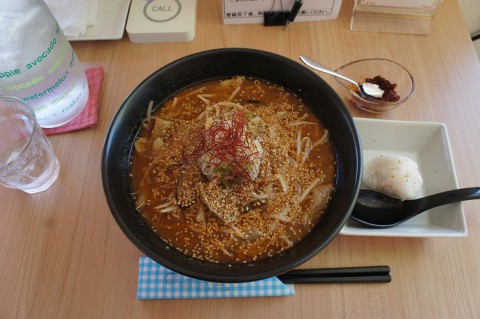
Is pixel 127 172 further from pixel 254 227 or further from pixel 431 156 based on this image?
pixel 431 156

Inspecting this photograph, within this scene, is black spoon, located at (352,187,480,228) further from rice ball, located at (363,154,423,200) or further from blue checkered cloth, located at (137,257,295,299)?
blue checkered cloth, located at (137,257,295,299)

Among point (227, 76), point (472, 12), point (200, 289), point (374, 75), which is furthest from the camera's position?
point (472, 12)

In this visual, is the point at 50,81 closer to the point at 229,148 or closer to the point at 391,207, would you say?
the point at 229,148

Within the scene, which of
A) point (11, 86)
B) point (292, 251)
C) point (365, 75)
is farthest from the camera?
point (365, 75)

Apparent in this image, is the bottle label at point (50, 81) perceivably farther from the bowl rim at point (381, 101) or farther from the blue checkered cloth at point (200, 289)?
the bowl rim at point (381, 101)

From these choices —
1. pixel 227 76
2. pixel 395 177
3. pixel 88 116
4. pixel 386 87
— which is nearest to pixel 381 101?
pixel 386 87

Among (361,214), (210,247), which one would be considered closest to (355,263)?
(361,214)

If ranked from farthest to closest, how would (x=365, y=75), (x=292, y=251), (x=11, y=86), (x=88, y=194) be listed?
(x=365, y=75) → (x=88, y=194) → (x=11, y=86) → (x=292, y=251)

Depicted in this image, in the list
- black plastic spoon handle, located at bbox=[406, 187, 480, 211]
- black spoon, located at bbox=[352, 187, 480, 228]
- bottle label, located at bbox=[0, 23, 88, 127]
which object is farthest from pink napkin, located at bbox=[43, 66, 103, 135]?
black plastic spoon handle, located at bbox=[406, 187, 480, 211]
